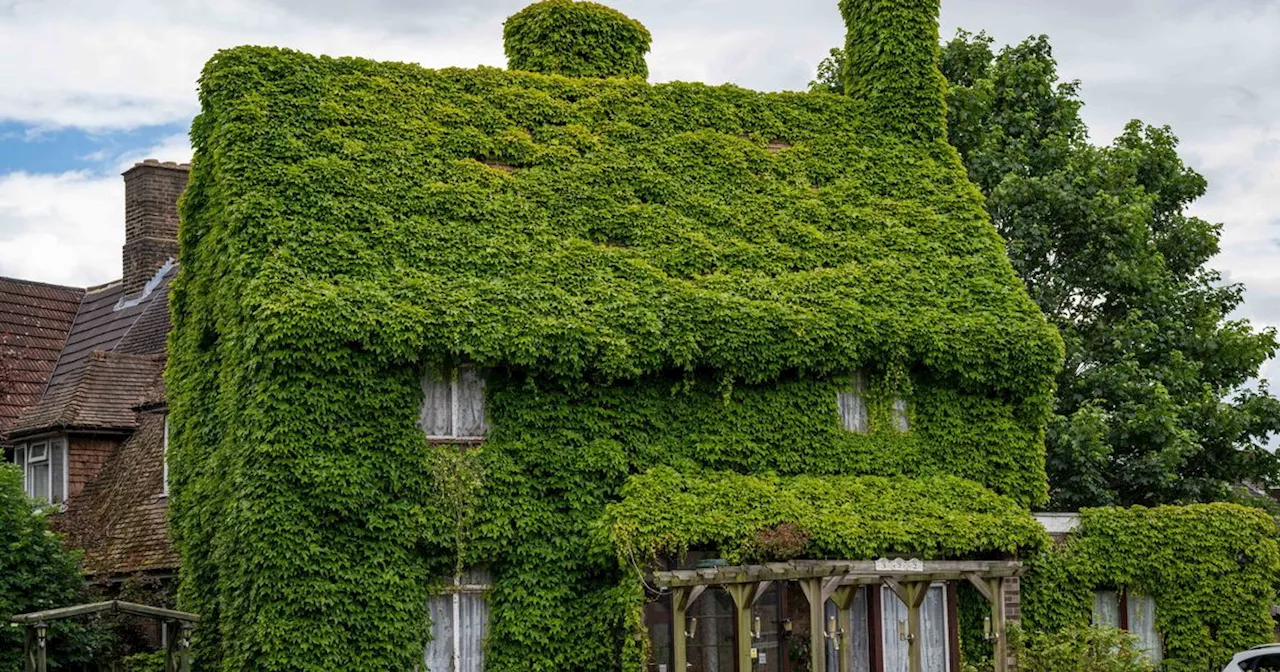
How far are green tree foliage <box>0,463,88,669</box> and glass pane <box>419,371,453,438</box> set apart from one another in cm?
714

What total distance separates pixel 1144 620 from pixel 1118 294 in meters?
11.1

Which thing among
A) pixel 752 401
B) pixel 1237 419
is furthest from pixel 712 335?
pixel 1237 419

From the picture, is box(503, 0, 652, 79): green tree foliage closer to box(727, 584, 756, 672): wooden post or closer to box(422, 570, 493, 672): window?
box(422, 570, 493, 672): window

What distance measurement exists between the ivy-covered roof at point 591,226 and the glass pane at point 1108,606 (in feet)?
12.5

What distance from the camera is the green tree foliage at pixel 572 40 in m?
28.7

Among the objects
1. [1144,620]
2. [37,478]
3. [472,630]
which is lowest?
[1144,620]

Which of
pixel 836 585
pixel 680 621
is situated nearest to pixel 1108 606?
pixel 836 585

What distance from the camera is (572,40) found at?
28.8 metres

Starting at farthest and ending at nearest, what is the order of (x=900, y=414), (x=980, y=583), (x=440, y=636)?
(x=900, y=414), (x=980, y=583), (x=440, y=636)

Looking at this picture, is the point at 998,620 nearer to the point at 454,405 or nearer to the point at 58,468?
the point at 454,405

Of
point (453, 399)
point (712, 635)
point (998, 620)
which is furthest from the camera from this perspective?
point (998, 620)

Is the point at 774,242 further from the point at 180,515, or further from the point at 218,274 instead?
the point at 180,515

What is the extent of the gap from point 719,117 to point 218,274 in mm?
9008

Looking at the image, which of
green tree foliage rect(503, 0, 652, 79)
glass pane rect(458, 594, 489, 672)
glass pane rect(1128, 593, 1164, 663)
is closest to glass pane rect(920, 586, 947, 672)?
glass pane rect(1128, 593, 1164, 663)
